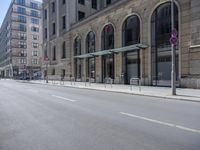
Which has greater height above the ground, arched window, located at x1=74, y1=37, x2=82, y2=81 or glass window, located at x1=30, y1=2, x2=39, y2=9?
glass window, located at x1=30, y1=2, x2=39, y2=9

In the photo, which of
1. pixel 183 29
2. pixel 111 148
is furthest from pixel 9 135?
pixel 183 29

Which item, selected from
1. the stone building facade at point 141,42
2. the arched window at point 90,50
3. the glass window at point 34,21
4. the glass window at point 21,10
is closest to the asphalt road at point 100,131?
the stone building facade at point 141,42

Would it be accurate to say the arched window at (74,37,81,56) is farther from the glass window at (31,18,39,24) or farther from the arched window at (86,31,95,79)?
the glass window at (31,18,39,24)

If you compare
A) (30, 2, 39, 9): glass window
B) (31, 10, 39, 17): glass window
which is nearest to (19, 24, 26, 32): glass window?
(31, 10, 39, 17): glass window

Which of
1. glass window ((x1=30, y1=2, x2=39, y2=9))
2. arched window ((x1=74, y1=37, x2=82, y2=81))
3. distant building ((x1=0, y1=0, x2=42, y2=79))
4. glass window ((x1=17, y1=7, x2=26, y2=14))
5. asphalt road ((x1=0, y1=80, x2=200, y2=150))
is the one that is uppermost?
glass window ((x1=30, y1=2, x2=39, y2=9))

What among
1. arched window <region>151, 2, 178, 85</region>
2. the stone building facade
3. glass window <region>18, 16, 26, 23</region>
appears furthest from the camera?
glass window <region>18, 16, 26, 23</region>

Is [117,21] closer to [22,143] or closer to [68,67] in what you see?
[68,67]

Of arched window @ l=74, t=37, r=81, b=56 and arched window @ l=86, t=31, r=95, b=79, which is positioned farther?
arched window @ l=74, t=37, r=81, b=56

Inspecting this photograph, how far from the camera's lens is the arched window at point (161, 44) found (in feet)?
71.5

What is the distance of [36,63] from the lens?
306ft

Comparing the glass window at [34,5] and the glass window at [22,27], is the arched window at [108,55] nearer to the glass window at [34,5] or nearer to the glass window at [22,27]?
the glass window at [22,27]

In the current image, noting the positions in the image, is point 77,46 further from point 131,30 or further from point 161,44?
point 161,44

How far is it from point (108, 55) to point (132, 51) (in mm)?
5004

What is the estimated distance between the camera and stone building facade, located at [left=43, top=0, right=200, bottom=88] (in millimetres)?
19109
